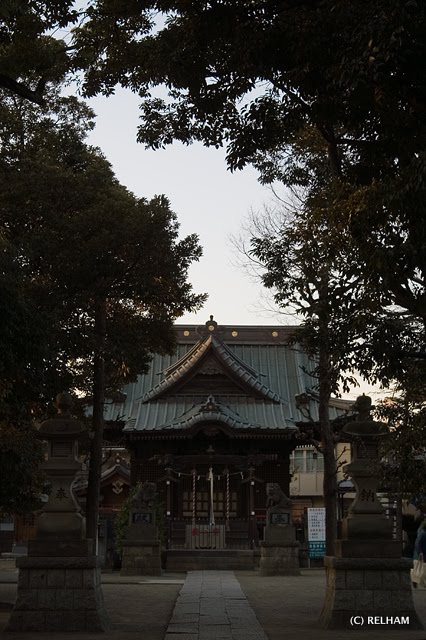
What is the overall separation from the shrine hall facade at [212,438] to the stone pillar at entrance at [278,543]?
4844mm

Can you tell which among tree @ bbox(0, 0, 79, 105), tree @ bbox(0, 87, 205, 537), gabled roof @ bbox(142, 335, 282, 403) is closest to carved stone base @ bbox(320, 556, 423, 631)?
tree @ bbox(0, 87, 205, 537)

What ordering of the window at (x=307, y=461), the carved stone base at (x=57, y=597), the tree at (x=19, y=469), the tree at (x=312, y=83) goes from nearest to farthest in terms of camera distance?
the tree at (x=312, y=83) → the carved stone base at (x=57, y=597) → the tree at (x=19, y=469) → the window at (x=307, y=461)

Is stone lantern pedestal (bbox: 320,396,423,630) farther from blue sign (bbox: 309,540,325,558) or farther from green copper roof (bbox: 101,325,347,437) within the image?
green copper roof (bbox: 101,325,347,437)

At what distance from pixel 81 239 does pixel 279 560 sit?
12077 millimetres

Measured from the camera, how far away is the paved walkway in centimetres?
1038

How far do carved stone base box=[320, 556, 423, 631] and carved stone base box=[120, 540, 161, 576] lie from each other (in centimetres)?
1412

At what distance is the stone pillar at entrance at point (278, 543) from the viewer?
82.2 ft

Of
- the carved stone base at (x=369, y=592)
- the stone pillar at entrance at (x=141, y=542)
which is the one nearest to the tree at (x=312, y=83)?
the carved stone base at (x=369, y=592)

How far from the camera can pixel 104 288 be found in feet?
60.6

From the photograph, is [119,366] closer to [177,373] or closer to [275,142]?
[275,142]

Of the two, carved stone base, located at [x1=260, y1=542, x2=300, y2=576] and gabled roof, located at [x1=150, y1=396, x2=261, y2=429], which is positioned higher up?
gabled roof, located at [x1=150, y1=396, x2=261, y2=429]

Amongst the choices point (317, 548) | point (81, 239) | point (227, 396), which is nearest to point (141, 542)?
point (317, 548)

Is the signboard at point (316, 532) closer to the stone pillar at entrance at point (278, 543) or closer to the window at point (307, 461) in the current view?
the stone pillar at entrance at point (278, 543)

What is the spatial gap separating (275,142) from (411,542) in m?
24.7
